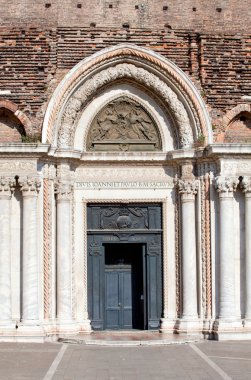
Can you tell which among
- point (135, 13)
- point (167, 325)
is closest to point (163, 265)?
point (167, 325)

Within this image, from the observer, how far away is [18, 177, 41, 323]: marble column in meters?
21.0

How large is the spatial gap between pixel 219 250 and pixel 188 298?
1.46 meters

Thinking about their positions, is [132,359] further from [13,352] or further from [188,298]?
[188,298]

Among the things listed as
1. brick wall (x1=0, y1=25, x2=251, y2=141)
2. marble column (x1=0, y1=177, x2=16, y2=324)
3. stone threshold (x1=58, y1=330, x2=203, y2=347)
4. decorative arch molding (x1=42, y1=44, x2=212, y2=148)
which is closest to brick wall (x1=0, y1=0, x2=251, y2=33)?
brick wall (x1=0, y1=25, x2=251, y2=141)

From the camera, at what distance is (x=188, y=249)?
22094 mm

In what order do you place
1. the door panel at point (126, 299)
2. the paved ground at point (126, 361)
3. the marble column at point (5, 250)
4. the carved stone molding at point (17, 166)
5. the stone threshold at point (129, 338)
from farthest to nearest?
the door panel at point (126, 299) < the carved stone molding at point (17, 166) < the marble column at point (5, 250) < the stone threshold at point (129, 338) < the paved ground at point (126, 361)

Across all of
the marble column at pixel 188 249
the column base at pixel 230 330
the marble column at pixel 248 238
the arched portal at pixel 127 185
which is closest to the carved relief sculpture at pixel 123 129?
the arched portal at pixel 127 185

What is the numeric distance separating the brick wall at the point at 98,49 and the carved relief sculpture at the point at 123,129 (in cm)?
158

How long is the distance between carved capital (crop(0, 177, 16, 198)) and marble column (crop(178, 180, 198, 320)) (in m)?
4.30

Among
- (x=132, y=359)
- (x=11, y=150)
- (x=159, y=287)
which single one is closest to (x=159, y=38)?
(x=11, y=150)

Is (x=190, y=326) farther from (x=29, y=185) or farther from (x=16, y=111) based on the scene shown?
(x=16, y=111)

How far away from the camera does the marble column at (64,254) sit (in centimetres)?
2172

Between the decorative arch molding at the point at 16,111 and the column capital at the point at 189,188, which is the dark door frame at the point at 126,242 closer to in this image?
the column capital at the point at 189,188

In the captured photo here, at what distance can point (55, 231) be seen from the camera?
21953 mm
